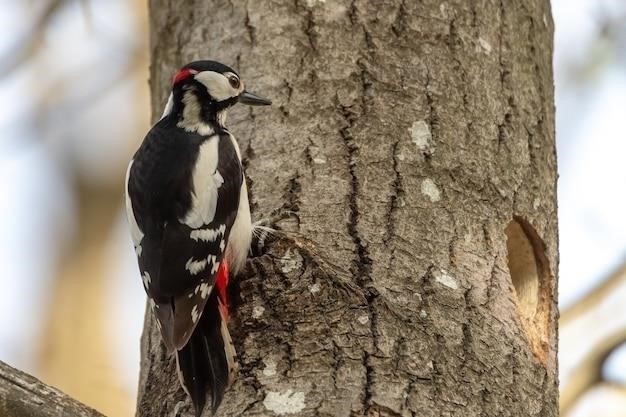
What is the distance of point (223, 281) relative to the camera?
2529 mm

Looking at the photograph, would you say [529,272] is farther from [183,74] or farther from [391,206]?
[183,74]

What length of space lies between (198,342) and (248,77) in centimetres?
87

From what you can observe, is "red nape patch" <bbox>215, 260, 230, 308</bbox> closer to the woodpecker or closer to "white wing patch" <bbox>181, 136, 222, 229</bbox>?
the woodpecker

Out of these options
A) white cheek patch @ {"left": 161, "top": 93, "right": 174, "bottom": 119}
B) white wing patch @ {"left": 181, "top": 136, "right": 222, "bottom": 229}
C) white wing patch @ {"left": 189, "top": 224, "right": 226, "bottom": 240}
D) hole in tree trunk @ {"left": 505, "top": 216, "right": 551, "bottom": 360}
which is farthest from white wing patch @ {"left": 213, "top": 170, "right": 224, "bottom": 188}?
hole in tree trunk @ {"left": 505, "top": 216, "right": 551, "bottom": 360}

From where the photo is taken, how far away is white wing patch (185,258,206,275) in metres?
2.53

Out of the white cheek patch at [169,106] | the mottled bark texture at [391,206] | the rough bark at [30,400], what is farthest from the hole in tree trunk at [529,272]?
the rough bark at [30,400]

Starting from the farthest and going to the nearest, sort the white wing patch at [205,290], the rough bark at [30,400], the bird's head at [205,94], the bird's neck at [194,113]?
the bird's neck at [194,113], the bird's head at [205,94], the white wing patch at [205,290], the rough bark at [30,400]

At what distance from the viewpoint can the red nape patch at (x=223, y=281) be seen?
2486mm

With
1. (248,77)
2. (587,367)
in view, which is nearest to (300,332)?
(248,77)

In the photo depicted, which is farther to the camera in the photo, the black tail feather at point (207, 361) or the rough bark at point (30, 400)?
the black tail feather at point (207, 361)

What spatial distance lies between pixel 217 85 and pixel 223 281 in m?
0.64

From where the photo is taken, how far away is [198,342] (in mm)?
2447

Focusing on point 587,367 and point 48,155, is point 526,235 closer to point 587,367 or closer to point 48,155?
point 587,367

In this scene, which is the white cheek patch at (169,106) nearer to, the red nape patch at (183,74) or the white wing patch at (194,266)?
the red nape patch at (183,74)
